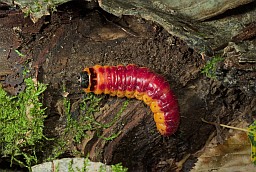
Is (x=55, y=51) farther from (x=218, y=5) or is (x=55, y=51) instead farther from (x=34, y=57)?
(x=218, y=5)

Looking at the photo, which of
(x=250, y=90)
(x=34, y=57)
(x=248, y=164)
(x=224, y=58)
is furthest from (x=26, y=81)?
(x=248, y=164)

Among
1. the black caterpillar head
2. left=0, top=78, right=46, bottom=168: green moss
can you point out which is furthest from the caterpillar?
left=0, top=78, right=46, bottom=168: green moss

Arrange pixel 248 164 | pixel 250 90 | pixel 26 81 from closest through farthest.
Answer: pixel 26 81, pixel 250 90, pixel 248 164

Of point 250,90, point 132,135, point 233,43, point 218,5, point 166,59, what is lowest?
point 132,135

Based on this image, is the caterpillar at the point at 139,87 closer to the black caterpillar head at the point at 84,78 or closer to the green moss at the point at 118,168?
the black caterpillar head at the point at 84,78

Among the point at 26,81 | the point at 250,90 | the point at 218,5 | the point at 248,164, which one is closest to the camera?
the point at 26,81

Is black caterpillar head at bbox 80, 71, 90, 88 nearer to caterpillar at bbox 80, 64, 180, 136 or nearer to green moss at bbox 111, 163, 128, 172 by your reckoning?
caterpillar at bbox 80, 64, 180, 136

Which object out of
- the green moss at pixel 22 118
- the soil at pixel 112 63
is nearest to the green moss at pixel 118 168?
the soil at pixel 112 63

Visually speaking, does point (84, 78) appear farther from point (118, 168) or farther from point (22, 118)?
point (118, 168)
